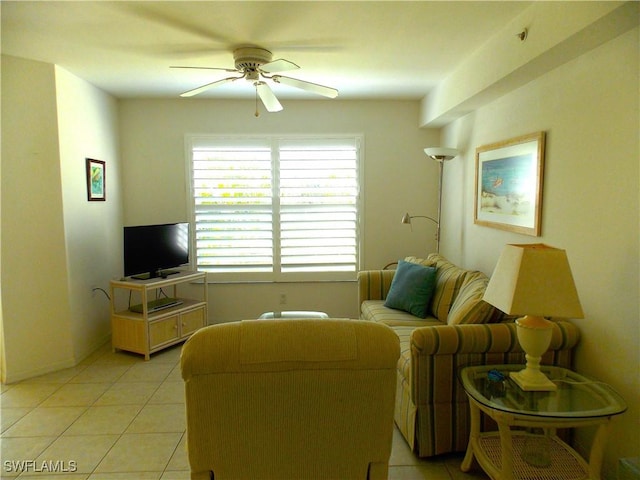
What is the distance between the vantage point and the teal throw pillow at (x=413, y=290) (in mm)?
A: 3266

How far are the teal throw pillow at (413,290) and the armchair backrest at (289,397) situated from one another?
197 centimetres

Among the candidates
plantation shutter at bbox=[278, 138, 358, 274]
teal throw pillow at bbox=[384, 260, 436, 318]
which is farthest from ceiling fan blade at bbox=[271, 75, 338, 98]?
teal throw pillow at bbox=[384, 260, 436, 318]

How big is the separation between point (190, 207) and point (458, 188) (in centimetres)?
284

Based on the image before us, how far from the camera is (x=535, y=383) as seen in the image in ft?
6.11

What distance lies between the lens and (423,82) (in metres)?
3.63

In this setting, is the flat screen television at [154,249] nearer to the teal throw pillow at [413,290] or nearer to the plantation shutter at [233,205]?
the plantation shutter at [233,205]

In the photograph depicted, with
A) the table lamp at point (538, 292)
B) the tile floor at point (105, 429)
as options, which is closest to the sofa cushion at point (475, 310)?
the table lamp at point (538, 292)

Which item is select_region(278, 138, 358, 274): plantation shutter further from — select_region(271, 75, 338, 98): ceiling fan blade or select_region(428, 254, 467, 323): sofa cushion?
select_region(271, 75, 338, 98): ceiling fan blade

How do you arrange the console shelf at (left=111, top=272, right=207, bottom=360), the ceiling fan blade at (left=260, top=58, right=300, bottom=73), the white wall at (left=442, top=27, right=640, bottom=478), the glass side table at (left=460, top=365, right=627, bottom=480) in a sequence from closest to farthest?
the glass side table at (left=460, top=365, right=627, bottom=480) < the white wall at (left=442, top=27, right=640, bottom=478) < the ceiling fan blade at (left=260, top=58, right=300, bottom=73) < the console shelf at (left=111, top=272, right=207, bottom=360)

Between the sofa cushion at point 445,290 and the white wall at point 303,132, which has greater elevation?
the white wall at point 303,132

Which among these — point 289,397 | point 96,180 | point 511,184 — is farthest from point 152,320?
point 511,184

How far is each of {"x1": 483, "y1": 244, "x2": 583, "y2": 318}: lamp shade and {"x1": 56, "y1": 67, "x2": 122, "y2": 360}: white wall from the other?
3373 millimetres

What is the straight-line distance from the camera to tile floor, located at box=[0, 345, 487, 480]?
214 centimetres

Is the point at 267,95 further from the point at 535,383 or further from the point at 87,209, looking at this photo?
the point at 535,383
